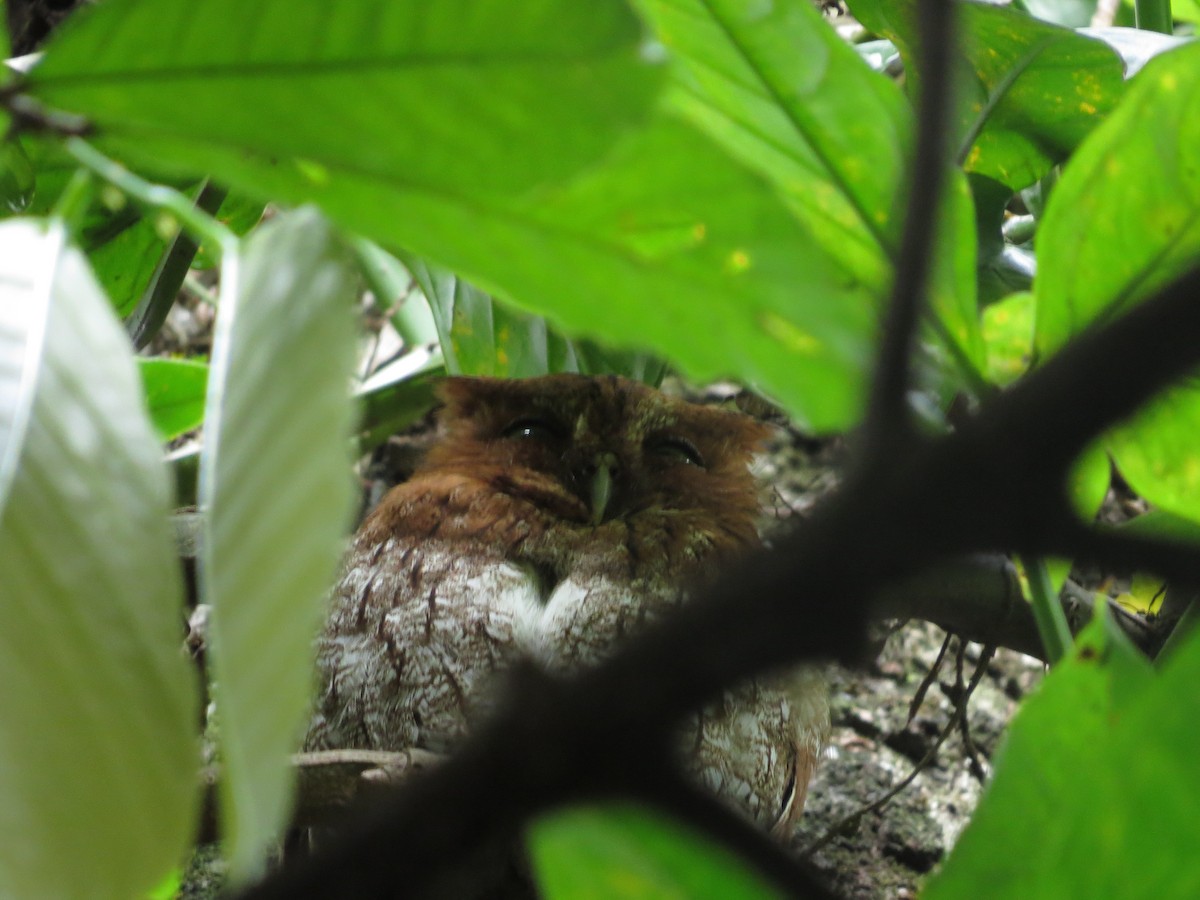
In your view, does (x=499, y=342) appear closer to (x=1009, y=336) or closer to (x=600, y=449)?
(x=600, y=449)

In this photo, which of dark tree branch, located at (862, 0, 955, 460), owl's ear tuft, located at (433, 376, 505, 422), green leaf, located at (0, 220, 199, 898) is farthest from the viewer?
owl's ear tuft, located at (433, 376, 505, 422)

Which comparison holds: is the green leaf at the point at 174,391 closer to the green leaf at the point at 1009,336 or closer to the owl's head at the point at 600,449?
the owl's head at the point at 600,449

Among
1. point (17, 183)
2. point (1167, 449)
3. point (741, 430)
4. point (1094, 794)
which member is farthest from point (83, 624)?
point (741, 430)

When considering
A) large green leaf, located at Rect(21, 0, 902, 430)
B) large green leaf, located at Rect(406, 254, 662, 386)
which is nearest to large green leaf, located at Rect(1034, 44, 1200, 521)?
large green leaf, located at Rect(21, 0, 902, 430)

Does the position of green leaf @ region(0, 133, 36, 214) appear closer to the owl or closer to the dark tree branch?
the owl

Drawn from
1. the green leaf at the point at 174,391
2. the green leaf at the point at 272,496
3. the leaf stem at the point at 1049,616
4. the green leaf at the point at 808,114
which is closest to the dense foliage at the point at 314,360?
the green leaf at the point at 272,496

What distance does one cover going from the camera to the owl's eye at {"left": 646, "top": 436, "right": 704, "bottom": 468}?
4.98 feet

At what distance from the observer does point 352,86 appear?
1.19 feet

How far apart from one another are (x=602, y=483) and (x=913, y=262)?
1.20m

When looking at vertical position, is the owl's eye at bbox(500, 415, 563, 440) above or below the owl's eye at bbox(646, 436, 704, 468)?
above

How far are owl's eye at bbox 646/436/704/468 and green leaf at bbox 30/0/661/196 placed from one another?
1157 millimetres

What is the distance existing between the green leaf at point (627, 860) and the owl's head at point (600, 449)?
1.10 m

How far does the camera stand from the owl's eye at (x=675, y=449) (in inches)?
59.8

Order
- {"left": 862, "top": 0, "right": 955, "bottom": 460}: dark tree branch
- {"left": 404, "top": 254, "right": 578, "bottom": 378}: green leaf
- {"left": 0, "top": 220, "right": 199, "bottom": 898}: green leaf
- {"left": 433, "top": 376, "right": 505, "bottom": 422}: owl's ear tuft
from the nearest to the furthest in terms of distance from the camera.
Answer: {"left": 862, "top": 0, "right": 955, "bottom": 460}: dark tree branch
{"left": 0, "top": 220, "right": 199, "bottom": 898}: green leaf
{"left": 404, "top": 254, "right": 578, "bottom": 378}: green leaf
{"left": 433, "top": 376, "right": 505, "bottom": 422}: owl's ear tuft
